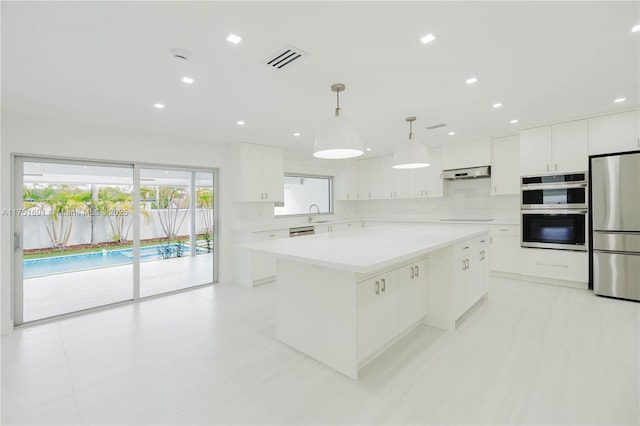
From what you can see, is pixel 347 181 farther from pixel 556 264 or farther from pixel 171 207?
pixel 556 264

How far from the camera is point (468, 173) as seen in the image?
16.7 feet

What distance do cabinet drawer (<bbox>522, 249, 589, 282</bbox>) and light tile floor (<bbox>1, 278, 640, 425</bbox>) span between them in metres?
0.77

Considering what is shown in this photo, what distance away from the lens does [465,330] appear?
2861 millimetres

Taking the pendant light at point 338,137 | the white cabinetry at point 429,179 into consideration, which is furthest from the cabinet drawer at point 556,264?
the pendant light at point 338,137

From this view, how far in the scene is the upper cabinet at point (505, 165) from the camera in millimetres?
4734

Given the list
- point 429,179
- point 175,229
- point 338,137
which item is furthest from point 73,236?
point 429,179

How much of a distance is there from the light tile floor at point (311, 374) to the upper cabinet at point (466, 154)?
2.68m

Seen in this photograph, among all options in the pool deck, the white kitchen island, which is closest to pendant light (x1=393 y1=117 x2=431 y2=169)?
the white kitchen island

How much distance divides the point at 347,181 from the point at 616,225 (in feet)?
15.2

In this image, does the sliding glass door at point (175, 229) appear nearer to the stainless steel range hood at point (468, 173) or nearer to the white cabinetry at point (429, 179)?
the white cabinetry at point (429, 179)

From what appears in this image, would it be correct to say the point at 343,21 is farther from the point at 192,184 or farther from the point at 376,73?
the point at 192,184

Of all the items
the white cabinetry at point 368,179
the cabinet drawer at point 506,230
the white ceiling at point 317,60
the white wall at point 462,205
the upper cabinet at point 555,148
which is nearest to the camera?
the white ceiling at point 317,60

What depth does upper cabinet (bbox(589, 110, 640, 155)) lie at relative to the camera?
3.57 metres

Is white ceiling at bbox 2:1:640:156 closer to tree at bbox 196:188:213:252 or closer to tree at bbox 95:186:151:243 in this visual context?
tree at bbox 95:186:151:243
